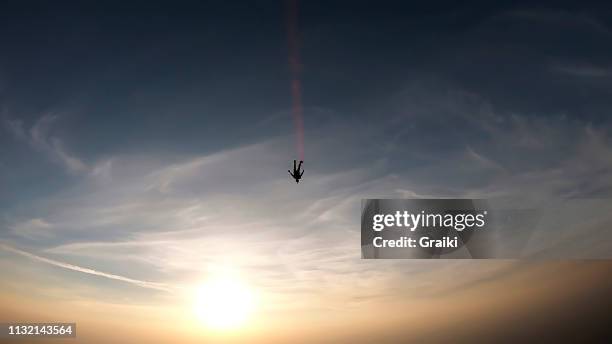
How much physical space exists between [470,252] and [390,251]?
39.0 feet

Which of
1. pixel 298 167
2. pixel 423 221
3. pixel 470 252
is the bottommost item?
pixel 470 252

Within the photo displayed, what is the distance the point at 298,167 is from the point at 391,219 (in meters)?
15.8

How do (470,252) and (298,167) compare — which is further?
(298,167)

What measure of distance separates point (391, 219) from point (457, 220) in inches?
361

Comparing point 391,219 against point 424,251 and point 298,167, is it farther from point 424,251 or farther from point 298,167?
point 298,167

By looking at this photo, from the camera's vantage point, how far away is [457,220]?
65688mm

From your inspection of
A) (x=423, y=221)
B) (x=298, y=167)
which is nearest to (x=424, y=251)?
(x=423, y=221)

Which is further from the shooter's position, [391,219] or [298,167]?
[298,167]

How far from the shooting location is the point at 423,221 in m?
64.4

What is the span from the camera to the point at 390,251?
64188 millimetres

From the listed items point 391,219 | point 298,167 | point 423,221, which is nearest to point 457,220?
point 423,221

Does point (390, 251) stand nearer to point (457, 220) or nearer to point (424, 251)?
point (424, 251)

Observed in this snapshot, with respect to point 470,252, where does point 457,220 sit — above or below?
above

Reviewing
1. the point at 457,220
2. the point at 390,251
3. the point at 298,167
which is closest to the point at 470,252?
the point at 457,220
